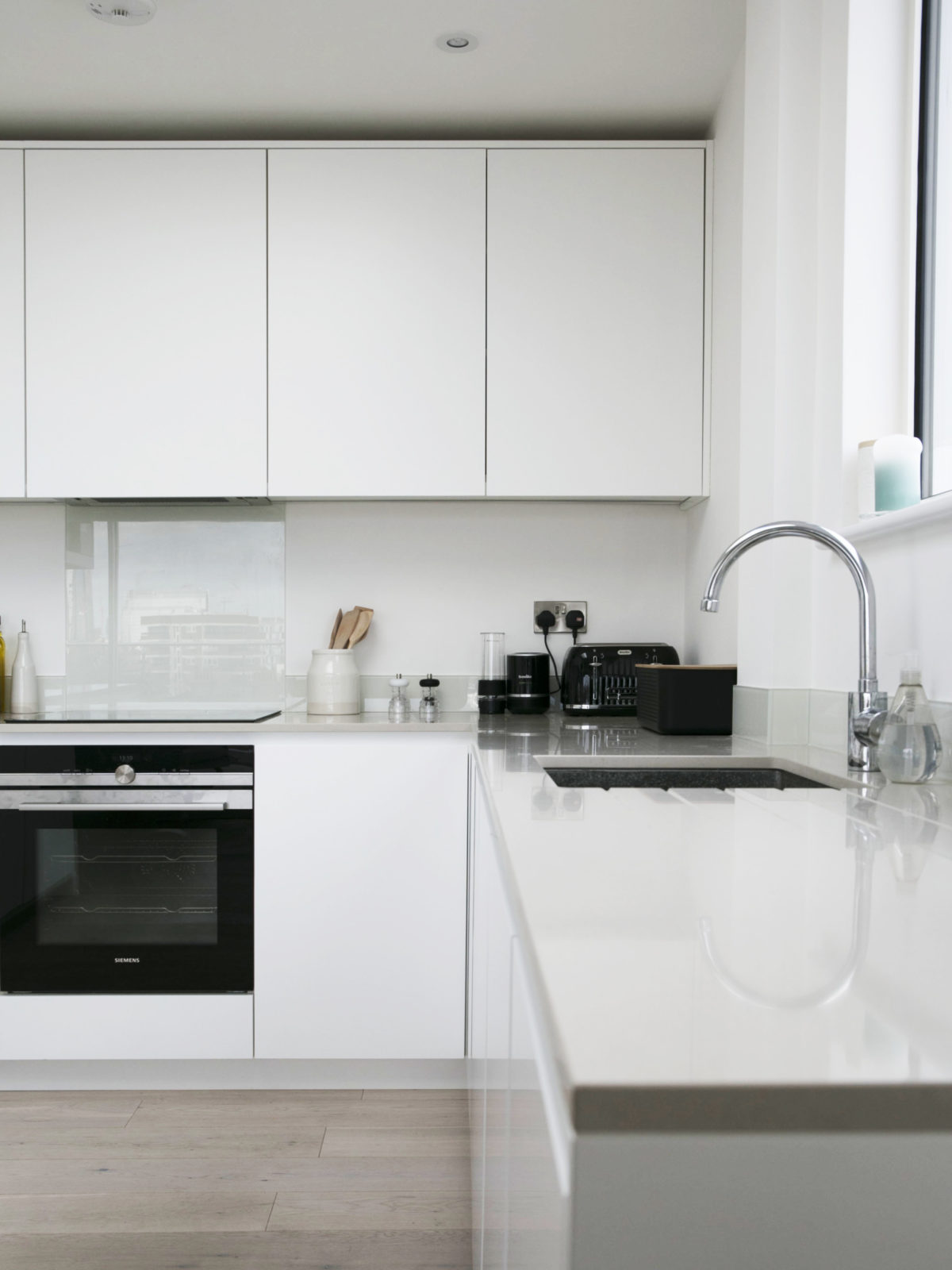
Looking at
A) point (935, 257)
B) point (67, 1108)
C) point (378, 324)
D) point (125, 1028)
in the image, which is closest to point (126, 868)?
point (125, 1028)

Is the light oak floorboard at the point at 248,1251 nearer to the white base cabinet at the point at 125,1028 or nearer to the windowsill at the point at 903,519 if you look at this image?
the white base cabinet at the point at 125,1028

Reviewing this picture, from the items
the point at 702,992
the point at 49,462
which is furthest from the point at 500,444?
the point at 702,992

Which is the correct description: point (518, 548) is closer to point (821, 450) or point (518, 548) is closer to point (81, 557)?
point (821, 450)

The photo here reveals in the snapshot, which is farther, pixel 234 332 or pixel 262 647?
pixel 262 647

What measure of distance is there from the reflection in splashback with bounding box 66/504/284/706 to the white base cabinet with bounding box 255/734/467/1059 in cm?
62

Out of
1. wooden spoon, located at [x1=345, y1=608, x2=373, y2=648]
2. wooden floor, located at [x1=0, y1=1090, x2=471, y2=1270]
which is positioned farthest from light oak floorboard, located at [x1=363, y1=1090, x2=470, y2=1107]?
wooden spoon, located at [x1=345, y1=608, x2=373, y2=648]

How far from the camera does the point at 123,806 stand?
2.34 meters

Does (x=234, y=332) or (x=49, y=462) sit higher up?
(x=234, y=332)

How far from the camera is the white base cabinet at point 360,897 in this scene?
231 centimetres

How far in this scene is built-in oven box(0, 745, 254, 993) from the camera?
2.31 m

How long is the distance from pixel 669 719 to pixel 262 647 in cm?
137

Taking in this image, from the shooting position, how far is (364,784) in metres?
2.34

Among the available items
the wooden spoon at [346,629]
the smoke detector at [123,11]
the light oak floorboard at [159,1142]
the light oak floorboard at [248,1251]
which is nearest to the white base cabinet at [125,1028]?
the light oak floorboard at [159,1142]

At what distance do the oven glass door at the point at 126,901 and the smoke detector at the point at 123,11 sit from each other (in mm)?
1861
